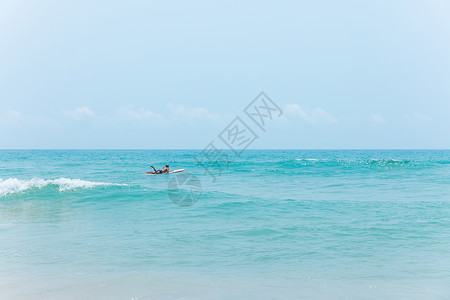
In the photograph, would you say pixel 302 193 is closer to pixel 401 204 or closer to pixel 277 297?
pixel 401 204

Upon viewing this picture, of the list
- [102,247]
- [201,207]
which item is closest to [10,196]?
[201,207]

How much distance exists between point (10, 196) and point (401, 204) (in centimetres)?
1918

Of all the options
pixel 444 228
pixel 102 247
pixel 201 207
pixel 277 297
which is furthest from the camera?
pixel 201 207

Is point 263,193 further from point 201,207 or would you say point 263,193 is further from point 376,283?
point 376,283

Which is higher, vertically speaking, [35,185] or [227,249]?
[35,185]

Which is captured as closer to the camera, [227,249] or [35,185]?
[227,249]

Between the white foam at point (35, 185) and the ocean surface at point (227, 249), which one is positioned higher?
the white foam at point (35, 185)

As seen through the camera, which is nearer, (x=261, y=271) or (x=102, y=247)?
(x=261, y=271)

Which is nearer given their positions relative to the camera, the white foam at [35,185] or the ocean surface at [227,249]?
the ocean surface at [227,249]

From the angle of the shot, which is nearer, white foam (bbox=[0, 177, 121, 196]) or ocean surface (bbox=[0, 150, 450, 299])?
ocean surface (bbox=[0, 150, 450, 299])

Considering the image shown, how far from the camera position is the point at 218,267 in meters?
7.90

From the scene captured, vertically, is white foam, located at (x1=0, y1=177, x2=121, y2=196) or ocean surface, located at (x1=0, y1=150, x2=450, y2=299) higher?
white foam, located at (x1=0, y1=177, x2=121, y2=196)

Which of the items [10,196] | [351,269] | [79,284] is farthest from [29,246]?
[10,196]

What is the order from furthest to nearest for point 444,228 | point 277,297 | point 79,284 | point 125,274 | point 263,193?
1. point 263,193
2. point 444,228
3. point 125,274
4. point 79,284
5. point 277,297
